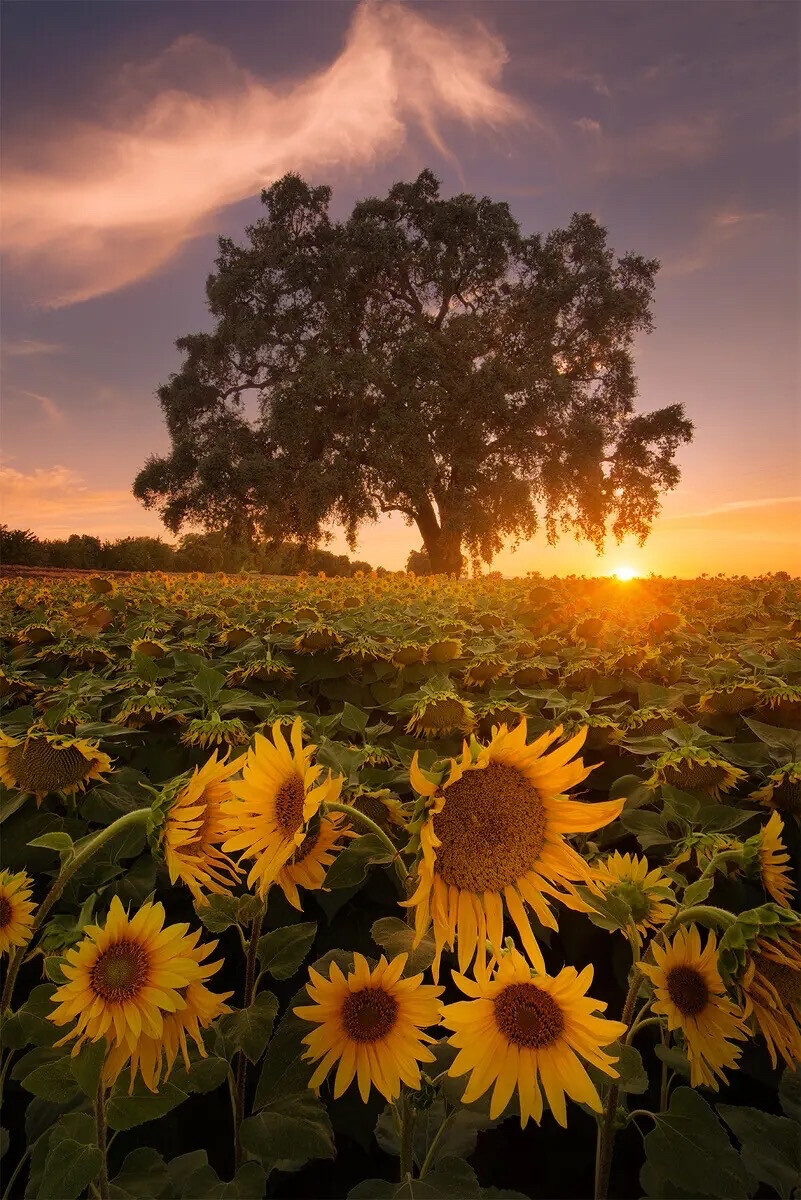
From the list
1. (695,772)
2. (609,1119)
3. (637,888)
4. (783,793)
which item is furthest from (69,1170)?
(783,793)

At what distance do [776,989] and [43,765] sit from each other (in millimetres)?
1598

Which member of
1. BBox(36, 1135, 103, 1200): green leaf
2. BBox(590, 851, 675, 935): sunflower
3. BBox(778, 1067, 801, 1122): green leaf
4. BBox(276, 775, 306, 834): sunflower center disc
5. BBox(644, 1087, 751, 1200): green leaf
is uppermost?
BBox(276, 775, 306, 834): sunflower center disc

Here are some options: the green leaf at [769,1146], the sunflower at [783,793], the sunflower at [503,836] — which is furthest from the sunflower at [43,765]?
the sunflower at [783,793]

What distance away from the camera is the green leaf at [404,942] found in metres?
1.19

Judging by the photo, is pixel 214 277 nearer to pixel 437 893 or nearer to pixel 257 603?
pixel 257 603

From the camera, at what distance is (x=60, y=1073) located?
1.16 meters

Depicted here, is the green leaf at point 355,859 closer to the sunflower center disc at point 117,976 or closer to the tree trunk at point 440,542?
the sunflower center disc at point 117,976

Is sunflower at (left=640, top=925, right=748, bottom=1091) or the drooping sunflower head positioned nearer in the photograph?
sunflower at (left=640, top=925, right=748, bottom=1091)

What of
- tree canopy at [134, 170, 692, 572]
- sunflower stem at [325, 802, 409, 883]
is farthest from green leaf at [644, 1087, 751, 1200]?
tree canopy at [134, 170, 692, 572]

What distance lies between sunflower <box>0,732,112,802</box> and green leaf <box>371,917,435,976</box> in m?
0.88

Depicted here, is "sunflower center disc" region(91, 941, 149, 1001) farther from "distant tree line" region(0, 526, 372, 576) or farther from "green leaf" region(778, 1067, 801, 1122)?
"distant tree line" region(0, 526, 372, 576)

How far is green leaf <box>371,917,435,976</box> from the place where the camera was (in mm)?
1194

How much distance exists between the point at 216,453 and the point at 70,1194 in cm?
2203

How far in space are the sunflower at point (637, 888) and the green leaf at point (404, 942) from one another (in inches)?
12.5
